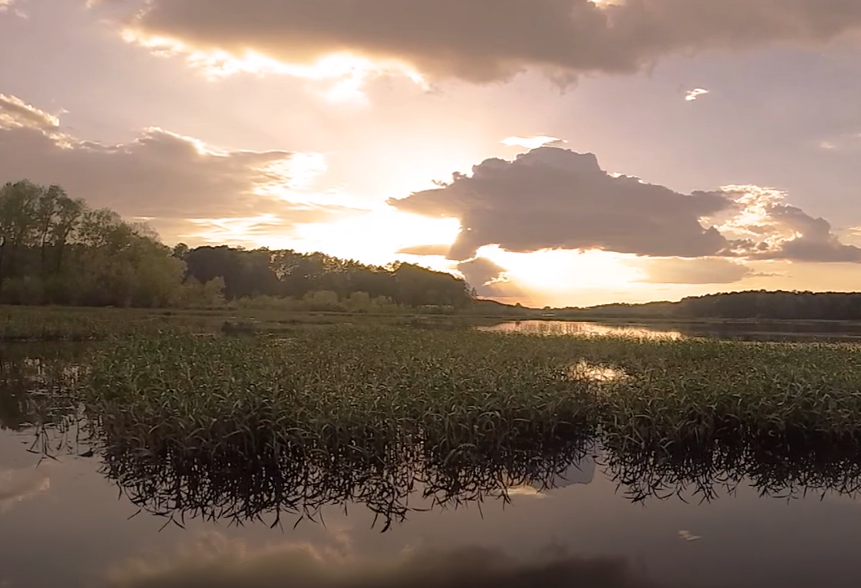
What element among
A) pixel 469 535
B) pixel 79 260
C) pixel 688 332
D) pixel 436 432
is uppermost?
pixel 79 260

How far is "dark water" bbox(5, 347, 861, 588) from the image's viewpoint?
7.95 meters

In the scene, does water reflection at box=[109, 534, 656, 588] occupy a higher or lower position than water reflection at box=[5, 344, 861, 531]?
lower

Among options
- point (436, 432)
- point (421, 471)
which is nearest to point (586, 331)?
point (436, 432)

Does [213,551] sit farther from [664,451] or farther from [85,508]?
[664,451]

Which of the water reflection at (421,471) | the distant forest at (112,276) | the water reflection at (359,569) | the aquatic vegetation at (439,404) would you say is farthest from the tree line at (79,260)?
the water reflection at (359,569)

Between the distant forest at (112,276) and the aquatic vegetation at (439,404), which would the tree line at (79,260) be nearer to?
the distant forest at (112,276)

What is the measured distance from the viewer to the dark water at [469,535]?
795 centimetres

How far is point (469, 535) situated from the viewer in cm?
917

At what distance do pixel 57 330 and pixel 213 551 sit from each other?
33.6 meters

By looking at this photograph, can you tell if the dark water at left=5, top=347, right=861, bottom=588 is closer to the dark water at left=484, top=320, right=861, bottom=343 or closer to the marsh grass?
the marsh grass

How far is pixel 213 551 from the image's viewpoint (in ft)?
27.7

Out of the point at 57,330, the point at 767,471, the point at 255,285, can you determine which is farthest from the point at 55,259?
the point at 767,471

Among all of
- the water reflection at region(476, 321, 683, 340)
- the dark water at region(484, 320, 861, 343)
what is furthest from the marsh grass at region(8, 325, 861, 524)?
the dark water at region(484, 320, 861, 343)

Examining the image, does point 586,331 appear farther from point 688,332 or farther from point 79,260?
point 79,260
